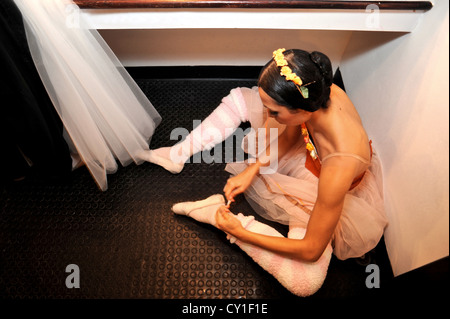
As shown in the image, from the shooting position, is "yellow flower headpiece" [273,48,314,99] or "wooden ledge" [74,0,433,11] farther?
"wooden ledge" [74,0,433,11]

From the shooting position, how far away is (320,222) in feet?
2.83

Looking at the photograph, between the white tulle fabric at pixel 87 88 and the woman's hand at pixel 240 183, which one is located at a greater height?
the white tulle fabric at pixel 87 88

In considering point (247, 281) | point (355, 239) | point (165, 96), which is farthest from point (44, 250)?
point (355, 239)

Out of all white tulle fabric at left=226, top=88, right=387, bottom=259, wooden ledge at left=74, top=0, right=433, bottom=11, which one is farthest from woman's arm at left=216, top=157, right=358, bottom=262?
wooden ledge at left=74, top=0, right=433, bottom=11

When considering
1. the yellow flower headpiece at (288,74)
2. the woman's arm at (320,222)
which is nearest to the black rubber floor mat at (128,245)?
the woman's arm at (320,222)

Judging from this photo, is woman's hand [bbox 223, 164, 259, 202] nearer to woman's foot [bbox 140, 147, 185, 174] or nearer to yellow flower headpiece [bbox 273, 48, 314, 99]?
woman's foot [bbox 140, 147, 185, 174]

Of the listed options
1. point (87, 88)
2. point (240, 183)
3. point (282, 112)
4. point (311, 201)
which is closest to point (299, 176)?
point (311, 201)

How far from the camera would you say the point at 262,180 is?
1143 mm

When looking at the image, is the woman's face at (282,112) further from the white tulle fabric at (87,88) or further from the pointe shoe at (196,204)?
the white tulle fabric at (87,88)

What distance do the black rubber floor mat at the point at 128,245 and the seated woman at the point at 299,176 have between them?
3.0 inches

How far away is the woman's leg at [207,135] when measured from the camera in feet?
4.20

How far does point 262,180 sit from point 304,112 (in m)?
0.39

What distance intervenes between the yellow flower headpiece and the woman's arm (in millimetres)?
207

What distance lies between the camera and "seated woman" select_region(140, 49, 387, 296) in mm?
779
